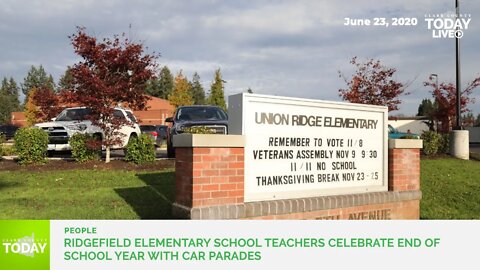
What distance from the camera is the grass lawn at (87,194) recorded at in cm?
620

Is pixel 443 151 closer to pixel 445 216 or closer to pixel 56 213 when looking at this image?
pixel 445 216

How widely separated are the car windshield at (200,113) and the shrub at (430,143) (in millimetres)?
7863

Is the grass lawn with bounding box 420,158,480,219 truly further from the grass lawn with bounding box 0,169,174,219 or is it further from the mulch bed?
the mulch bed

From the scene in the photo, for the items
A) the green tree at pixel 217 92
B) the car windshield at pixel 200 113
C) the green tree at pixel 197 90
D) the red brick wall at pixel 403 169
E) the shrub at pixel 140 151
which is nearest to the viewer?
the red brick wall at pixel 403 169

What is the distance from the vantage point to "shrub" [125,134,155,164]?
37.4 feet

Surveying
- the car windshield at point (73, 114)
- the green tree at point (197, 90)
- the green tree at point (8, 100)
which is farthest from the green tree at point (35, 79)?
the car windshield at point (73, 114)

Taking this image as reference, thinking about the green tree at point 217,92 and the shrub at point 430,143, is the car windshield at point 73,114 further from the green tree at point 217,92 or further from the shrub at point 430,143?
the green tree at point 217,92

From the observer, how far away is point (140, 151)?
11445 millimetres

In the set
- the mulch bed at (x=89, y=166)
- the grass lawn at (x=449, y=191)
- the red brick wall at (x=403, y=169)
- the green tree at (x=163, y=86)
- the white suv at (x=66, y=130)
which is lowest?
the grass lawn at (x=449, y=191)

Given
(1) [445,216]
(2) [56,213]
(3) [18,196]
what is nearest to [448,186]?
(1) [445,216]

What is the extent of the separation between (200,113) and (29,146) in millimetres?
4786

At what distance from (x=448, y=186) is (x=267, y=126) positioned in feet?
22.1

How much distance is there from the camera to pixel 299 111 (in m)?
5.32

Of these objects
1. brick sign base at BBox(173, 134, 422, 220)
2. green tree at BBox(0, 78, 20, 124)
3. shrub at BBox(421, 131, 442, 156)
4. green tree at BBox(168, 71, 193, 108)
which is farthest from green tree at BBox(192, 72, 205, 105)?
brick sign base at BBox(173, 134, 422, 220)
